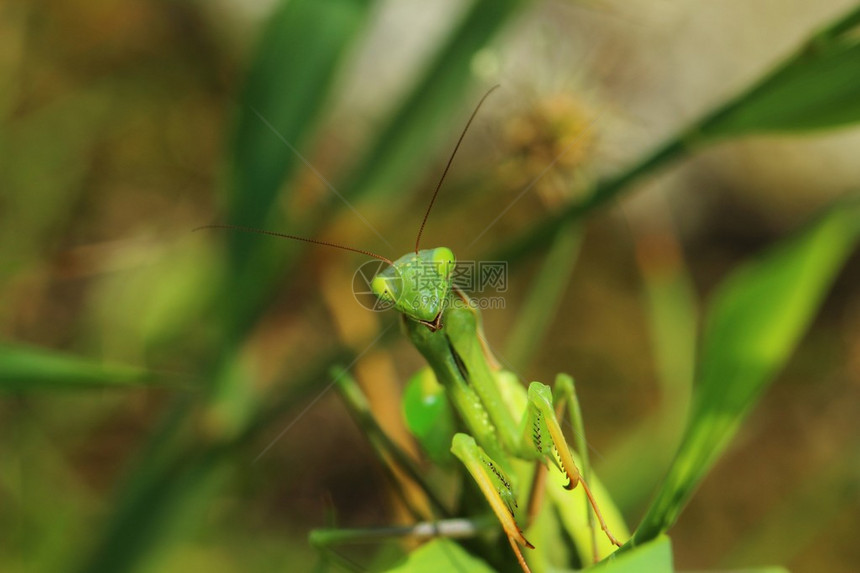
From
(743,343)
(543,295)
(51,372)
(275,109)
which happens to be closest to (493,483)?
(743,343)

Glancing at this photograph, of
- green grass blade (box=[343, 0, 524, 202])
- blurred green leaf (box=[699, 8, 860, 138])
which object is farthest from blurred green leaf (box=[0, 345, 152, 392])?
blurred green leaf (box=[699, 8, 860, 138])

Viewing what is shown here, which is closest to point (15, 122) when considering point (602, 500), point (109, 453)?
point (109, 453)

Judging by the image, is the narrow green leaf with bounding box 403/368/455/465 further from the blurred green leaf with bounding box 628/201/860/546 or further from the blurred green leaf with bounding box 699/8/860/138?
the blurred green leaf with bounding box 699/8/860/138

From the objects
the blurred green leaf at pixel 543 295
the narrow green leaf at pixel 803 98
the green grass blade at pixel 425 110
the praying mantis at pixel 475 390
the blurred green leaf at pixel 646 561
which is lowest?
the blurred green leaf at pixel 646 561

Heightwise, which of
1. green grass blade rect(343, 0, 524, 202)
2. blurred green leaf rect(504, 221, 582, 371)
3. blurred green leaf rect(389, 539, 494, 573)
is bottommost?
blurred green leaf rect(389, 539, 494, 573)

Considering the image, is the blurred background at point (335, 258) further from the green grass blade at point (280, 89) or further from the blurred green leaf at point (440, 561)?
the blurred green leaf at point (440, 561)

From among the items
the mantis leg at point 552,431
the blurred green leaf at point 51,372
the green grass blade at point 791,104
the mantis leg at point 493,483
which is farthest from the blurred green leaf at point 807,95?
the blurred green leaf at point 51,372
